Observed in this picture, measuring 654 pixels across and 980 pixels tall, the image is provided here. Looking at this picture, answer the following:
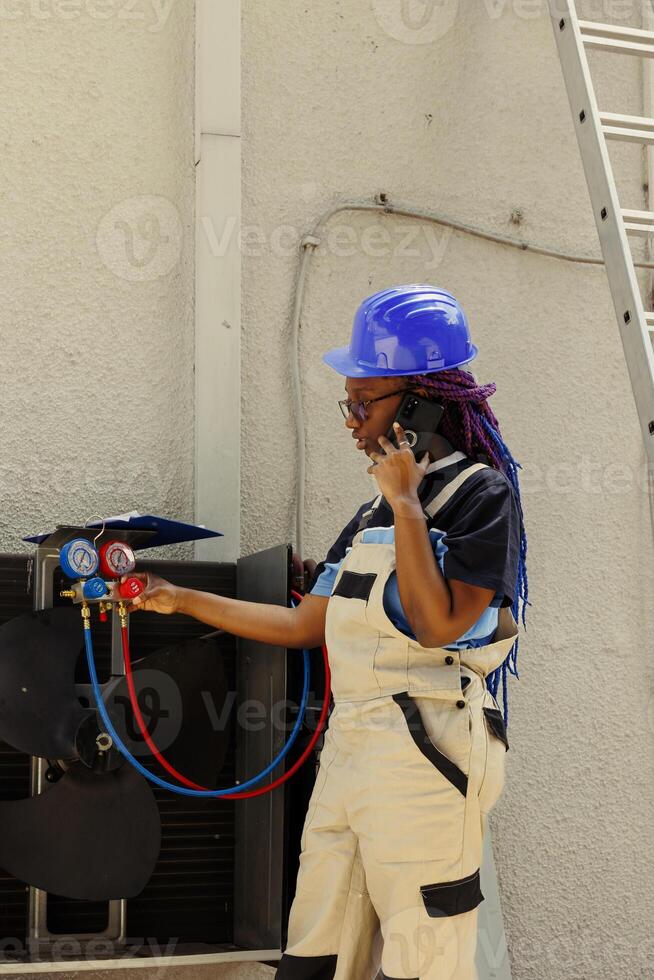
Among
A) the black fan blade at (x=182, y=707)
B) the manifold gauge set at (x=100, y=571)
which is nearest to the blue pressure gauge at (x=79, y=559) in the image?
the manifold gauge set at (x=100, y=571)

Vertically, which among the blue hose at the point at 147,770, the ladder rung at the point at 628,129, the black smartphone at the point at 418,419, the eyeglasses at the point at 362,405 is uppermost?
the ladder rung at the point at 628,129

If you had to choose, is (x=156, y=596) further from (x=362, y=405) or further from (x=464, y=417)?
(x=464, y=417)

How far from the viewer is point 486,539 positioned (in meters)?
2.37

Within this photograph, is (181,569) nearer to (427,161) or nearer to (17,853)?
(17,853)

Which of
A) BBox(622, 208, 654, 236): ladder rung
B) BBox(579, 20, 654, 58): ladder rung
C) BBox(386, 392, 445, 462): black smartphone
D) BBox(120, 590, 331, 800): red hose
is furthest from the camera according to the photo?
BBox(579, 20, 654, 58): ladder rung

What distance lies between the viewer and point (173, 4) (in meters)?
3.65

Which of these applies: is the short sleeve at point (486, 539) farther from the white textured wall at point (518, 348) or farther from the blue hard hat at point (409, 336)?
the white textured wall at point (518, 348)

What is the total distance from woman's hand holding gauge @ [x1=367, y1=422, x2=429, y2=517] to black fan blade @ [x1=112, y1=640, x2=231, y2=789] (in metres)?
0.83

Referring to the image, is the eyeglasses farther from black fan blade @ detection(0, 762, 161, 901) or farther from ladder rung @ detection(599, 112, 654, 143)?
ladder rung @ detection(599, 112, 654, 143)

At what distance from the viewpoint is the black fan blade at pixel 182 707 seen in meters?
2.92

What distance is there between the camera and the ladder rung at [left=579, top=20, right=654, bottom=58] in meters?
3.44

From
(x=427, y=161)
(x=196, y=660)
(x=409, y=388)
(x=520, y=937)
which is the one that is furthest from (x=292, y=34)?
(x=520, y=937)

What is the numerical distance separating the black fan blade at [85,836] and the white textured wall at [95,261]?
2.63 feet

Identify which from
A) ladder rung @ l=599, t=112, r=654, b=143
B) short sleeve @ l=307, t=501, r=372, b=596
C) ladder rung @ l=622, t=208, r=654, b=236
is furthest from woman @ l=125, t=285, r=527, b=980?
ladder rung @ l=599, t=112, r=654, b=143
